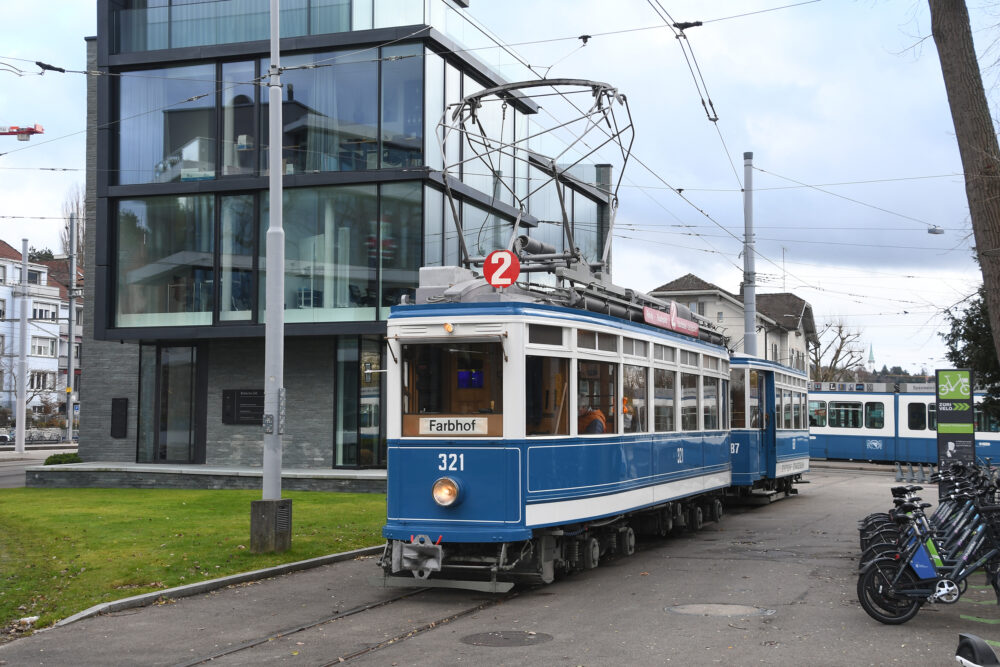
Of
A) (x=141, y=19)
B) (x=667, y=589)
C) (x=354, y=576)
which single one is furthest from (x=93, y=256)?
(x=667, y=589)

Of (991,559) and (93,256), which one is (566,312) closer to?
(991,559)

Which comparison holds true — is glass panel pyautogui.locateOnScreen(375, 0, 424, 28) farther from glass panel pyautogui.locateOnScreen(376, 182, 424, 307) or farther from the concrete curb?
the concrete curb

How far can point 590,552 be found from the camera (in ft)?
42.9

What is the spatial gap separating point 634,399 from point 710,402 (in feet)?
14.8

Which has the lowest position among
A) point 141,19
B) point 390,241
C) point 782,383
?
point 782,383

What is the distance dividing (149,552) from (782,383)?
1465cm

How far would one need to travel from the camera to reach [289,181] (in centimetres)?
2644

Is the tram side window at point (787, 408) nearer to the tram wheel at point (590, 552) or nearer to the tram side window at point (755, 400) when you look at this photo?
the tram side window at point (755, 400)

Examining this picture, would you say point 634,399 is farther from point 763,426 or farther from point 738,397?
point 763,426

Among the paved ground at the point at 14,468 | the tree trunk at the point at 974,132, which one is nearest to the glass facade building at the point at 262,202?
the paved ground at the point at 14,468

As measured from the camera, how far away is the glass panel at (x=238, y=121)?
89.1 ft

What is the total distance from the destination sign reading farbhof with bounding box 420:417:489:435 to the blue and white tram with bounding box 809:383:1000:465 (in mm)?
33428

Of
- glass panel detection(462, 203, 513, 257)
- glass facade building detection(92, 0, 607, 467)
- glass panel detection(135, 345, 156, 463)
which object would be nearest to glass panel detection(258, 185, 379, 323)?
glass facade building detection(92, 0, 607, 467)

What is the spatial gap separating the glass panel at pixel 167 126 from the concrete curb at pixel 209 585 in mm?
15772
